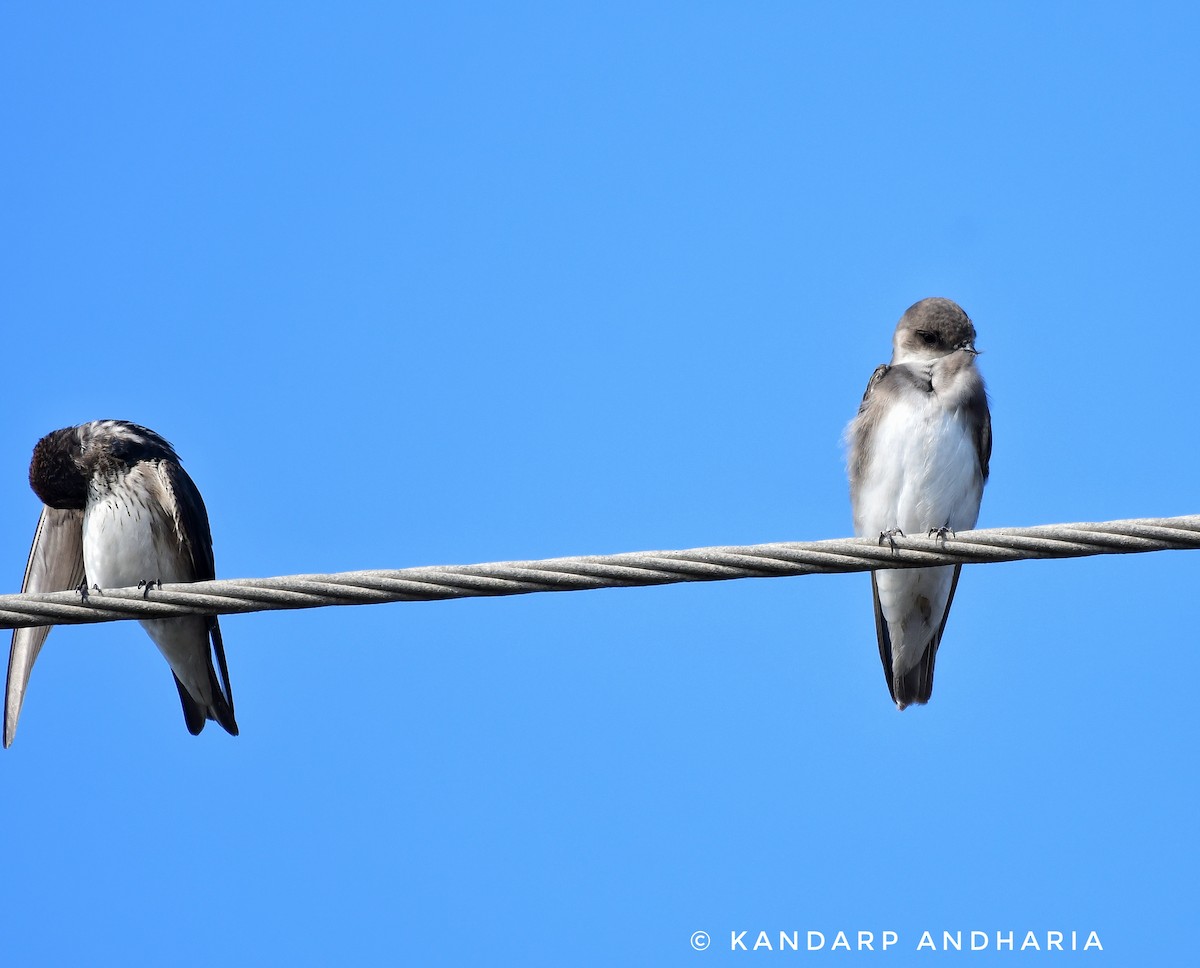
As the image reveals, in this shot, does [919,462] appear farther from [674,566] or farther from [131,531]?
[131,531]

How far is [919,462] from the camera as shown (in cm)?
744

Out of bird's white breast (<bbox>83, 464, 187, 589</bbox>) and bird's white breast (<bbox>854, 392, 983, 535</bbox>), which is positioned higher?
bird's white breast (<bbox>854, 392, 983, 535</bbox>)

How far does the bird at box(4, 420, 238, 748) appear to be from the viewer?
7.93 meters

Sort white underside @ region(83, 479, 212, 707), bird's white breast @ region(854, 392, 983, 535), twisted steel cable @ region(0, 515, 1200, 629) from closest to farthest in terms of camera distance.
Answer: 1. twisted steel cable @ region(0, 515, 1200, 629)
2. bird's white breast @ region(854, 392, 983, 535)
3. white underside @ region(83, 479, 212, 707)

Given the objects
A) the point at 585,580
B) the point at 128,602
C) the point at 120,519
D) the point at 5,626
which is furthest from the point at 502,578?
the point at 120,519

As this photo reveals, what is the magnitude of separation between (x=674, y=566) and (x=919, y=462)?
305 centimetres

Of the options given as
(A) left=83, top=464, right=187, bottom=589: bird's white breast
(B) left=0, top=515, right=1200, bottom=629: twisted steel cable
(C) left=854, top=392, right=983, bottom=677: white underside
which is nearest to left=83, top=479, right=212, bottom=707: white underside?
(A) left=83, top=464, right=187, bottom=589: bird's white breast

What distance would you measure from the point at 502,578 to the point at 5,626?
1608mm

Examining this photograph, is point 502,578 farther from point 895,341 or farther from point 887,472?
point 895,341

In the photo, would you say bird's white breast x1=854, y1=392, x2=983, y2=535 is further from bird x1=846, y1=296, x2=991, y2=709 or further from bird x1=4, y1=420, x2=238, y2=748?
bird x1=4, y1=420, x2=238, y2=748

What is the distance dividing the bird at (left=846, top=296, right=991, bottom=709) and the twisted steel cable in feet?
8.82

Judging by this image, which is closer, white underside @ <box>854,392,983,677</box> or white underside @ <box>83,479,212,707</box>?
white underside @ <box>854,392,983,677</box>

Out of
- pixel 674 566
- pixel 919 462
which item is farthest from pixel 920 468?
pixel 674 566

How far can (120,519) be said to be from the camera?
7.95 metres
